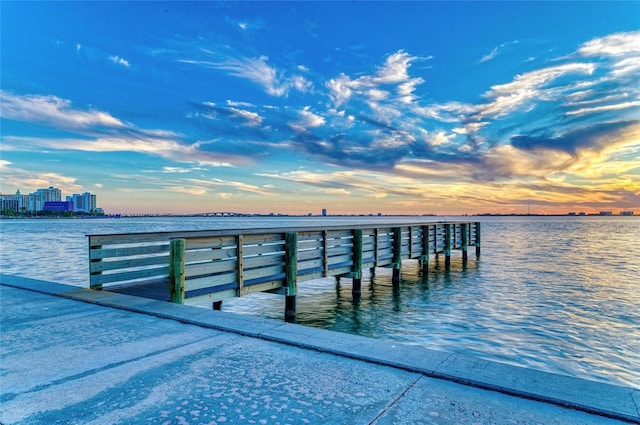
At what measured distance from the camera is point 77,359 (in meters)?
3.78

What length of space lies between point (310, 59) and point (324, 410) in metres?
26.8

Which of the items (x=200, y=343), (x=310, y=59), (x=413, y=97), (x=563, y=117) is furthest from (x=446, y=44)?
(x=200, y=343)

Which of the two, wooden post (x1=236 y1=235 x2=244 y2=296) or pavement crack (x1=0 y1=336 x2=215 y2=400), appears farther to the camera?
wooden post (x1=236 y1=235 x2=244 y2=296)

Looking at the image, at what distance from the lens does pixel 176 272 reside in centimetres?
722

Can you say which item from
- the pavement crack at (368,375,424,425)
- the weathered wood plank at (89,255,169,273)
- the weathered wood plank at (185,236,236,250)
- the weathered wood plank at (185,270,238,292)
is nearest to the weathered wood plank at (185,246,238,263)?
the weathered wood plank at (185,236,236,250)

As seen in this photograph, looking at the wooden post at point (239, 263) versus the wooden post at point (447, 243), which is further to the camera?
the wooden post at point (447, 243)

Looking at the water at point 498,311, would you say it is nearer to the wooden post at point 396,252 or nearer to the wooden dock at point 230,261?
the wooden post at point 396,252

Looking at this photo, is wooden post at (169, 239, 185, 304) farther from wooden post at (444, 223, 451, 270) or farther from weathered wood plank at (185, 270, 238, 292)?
wooden post at (444, 223, 451, 270)

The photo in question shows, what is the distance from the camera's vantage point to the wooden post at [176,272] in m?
7.22

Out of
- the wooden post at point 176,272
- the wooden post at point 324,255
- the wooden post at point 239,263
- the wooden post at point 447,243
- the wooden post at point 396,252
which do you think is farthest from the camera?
the wooden post at point 447,243

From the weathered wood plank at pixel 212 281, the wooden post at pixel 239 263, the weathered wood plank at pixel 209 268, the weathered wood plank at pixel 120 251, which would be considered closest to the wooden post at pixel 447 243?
the wooden post at pixel 239 263

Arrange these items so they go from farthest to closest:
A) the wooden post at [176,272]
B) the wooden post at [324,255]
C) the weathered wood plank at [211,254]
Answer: the wooden post at [324,255]
the weathered wood plank at [211,254]
the wooden post at [176,272]

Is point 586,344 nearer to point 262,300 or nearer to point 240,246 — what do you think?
point 240,246

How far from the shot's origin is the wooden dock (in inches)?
305
